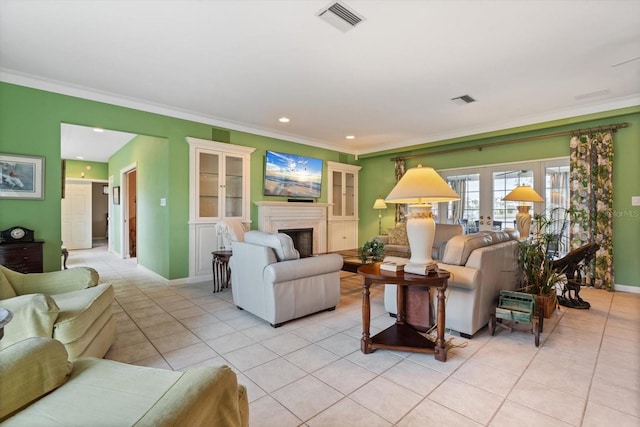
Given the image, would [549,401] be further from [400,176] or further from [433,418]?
[400,176]

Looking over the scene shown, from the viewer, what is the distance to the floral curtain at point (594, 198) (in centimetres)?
427

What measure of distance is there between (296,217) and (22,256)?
395 centimetres

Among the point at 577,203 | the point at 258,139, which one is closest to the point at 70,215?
the point at 258,139

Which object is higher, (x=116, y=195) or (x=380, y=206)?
(x=116, y=195)

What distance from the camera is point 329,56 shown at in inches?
117

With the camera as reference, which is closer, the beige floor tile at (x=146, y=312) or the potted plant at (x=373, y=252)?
the beige floor tile at (x=146, y=312)

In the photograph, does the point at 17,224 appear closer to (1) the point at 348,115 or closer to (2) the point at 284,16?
(2) the point at 284,16

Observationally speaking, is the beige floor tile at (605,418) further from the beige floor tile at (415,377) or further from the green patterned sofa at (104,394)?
the green patterned sofa at (104,394)

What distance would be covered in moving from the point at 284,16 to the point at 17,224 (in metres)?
3.75

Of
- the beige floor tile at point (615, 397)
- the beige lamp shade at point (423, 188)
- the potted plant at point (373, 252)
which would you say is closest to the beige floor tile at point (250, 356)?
the beige lamp shade at point (423, 188)

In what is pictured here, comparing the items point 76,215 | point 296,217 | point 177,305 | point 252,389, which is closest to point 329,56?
point 252,389

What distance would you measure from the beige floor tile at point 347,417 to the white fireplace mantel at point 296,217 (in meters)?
4.04

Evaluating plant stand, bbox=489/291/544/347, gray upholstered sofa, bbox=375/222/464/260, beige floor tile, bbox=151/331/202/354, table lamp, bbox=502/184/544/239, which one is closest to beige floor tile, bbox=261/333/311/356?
beige floor tile, bbox=151/331/202/354

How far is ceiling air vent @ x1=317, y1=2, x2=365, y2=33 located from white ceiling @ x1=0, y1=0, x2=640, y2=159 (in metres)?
0.05
